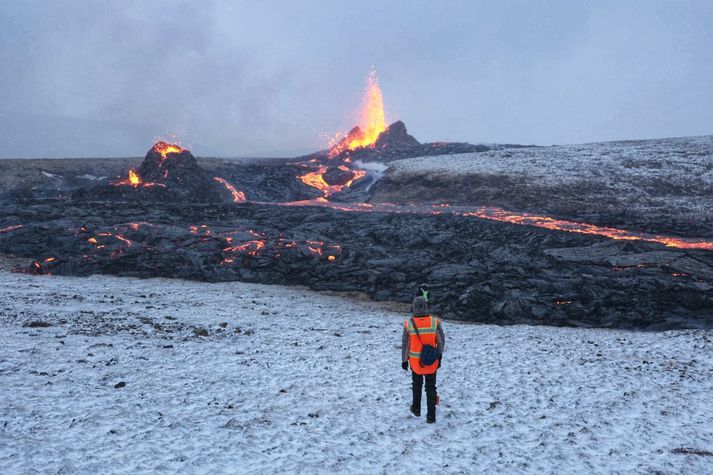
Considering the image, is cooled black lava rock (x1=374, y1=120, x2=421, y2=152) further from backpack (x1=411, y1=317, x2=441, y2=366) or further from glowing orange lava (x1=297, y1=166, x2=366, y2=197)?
backpack (x1=411, y1=317, x2=441, y2=366)

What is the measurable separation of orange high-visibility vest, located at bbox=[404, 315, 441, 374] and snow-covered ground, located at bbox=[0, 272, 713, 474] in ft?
4.50

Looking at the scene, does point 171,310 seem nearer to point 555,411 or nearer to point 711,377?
point 555,411

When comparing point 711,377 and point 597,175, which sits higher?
point 597,175

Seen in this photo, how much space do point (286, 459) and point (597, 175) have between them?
52826 mm

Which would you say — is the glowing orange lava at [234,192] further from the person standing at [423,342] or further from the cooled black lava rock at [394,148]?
the person standing at [423,342]

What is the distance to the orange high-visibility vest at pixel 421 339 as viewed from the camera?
8.97 m

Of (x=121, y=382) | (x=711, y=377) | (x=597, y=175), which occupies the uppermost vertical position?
(x=597, y=175)

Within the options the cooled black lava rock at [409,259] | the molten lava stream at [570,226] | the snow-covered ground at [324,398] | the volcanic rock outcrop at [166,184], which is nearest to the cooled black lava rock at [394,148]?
the volcanic rock outcrop at [166,184]

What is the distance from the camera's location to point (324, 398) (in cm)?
1052

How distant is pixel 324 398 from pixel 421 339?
3169 millimetres

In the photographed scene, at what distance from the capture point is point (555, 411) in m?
10.2

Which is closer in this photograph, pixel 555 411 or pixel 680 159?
pixel 555 411

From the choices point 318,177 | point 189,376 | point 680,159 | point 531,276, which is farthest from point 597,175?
point 189,376

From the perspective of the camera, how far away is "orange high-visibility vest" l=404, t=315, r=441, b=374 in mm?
8969
